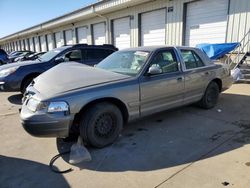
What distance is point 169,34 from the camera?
38.6 ft

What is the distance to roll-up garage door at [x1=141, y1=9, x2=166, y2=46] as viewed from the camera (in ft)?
40.2

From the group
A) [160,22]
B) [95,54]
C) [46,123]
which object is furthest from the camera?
[160,22]

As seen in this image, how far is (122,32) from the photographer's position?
599 inches

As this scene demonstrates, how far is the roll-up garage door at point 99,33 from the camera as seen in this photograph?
55.9 ft

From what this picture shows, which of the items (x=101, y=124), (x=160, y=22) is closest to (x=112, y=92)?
(x=101, y=124)

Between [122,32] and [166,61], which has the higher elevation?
[122,32]

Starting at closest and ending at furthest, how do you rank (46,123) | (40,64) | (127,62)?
(46,123) → (127,62) → (40,64)

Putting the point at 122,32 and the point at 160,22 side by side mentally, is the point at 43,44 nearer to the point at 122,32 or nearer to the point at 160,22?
the point at 122,32

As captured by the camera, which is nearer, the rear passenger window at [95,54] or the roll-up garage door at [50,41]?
the rear passenger window at [95,54]

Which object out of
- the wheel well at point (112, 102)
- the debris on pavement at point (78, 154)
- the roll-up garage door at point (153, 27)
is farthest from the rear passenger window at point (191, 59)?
the roll-up garage door at point (153, 27)

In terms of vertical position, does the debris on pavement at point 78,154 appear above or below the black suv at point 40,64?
below

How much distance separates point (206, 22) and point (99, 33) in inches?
368

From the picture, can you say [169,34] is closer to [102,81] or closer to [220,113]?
[220,113]

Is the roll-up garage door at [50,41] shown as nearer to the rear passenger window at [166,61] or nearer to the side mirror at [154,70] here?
the rear passenger window at [166,61]
